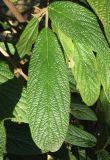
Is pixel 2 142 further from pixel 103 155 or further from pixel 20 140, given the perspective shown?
pixel 103 155

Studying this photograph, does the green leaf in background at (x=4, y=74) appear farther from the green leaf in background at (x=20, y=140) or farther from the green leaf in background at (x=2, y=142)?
the green leaf in background at (x=20, y=140)

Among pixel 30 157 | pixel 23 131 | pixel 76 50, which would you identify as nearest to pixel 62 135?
pixel 76 50

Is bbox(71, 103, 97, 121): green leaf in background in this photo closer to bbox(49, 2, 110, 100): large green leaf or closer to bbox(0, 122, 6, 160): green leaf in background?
bbox(49, 2, 110, 100): large green leaf

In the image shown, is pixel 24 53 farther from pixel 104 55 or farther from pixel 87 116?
pixel 87 116

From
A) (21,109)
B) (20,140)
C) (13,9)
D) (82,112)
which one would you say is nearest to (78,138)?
(82,112)

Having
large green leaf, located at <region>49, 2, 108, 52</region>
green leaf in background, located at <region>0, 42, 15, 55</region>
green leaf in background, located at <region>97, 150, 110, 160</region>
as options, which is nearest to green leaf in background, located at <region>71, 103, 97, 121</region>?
green leaf in background, located at <region>97, 150, 110, 160</region>

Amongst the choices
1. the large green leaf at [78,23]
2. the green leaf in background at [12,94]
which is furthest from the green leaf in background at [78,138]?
the large green leaf at [78,23]
